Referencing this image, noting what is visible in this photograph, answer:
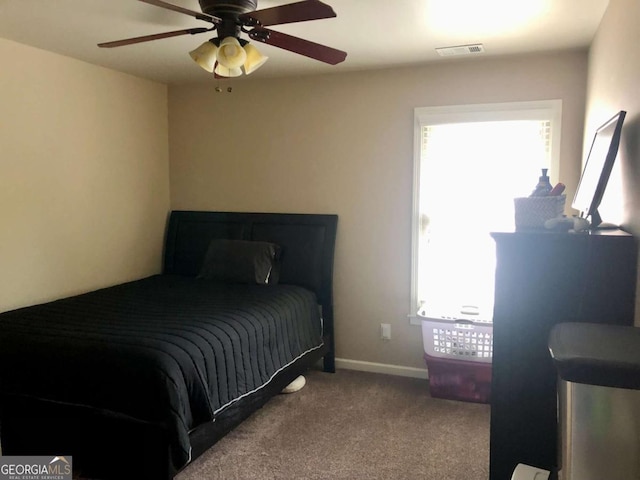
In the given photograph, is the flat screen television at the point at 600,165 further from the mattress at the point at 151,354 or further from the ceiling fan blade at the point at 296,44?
the mattress at the point at 151,354

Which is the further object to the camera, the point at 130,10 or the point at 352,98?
the point at 352,98

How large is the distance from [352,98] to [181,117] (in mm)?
1522

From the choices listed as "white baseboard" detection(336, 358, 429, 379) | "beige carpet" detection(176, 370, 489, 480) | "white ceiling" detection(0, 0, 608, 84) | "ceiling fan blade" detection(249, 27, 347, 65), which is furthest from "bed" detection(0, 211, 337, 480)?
"white ceiling" detection(0, 0, 608, 84)

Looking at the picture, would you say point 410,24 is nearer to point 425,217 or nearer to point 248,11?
point 248,11

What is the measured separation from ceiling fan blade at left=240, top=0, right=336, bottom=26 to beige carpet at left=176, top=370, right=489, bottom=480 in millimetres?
2113

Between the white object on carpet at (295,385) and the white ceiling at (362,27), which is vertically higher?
the white ceiling at (362,27)

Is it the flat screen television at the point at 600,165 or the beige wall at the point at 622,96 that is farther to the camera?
the flat screen television at the point at 600,165

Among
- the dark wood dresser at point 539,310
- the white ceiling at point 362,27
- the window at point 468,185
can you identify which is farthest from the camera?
the window at point 468,185

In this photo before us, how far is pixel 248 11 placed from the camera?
94.0 inches

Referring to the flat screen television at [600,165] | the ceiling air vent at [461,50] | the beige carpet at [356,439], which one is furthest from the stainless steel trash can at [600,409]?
the ceiling air vent at [461,50]

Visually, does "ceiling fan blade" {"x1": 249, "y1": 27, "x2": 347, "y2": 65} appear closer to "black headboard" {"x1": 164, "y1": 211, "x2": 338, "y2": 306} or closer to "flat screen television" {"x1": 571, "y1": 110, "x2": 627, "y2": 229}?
"flat screen television" {"x1": 571, "y1": 110, "x2": 627, "y2": 229}

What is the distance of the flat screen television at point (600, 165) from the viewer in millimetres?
2006

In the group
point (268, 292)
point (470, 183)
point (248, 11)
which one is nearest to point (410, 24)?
point (248, 11)

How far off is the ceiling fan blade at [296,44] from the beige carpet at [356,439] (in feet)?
6.65
